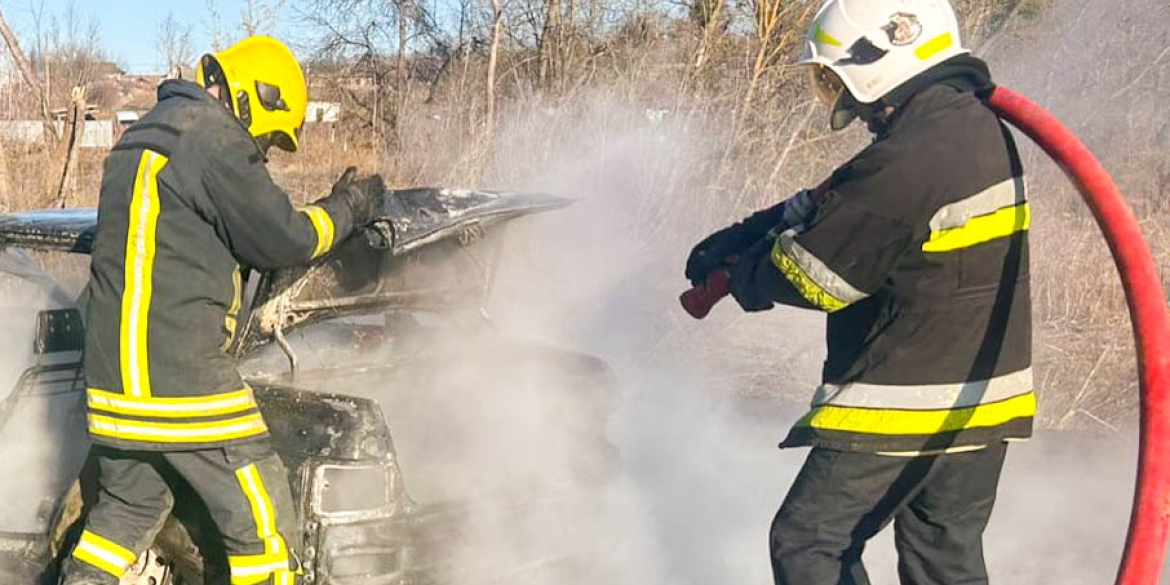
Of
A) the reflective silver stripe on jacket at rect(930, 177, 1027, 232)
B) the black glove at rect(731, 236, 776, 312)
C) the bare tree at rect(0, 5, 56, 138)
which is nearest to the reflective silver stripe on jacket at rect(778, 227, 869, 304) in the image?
the black glove at rect(731, 236, 776, 312)

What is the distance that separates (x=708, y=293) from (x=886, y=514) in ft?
2.54

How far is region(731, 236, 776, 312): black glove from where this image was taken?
278cm

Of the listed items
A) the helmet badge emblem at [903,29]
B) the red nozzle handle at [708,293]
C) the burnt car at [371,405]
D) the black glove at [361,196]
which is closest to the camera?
the helmet badge emblem at [903,29]

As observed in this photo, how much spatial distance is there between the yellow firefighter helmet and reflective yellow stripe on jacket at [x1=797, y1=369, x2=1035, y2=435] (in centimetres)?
192

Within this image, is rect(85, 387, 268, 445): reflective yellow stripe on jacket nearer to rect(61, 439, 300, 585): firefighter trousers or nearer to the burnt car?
rect(61, 439, 300, 585): firefighter trousers

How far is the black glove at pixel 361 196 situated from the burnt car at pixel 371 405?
0.20 feet

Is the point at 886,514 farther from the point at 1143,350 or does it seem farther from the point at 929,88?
the point at 929,88

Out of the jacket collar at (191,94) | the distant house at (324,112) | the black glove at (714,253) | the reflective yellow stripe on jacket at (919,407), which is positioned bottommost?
the distant house at (324,112)

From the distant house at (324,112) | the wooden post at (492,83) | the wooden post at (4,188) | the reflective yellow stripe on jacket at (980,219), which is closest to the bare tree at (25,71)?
the wooden post at (4,188)

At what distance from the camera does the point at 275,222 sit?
310cm

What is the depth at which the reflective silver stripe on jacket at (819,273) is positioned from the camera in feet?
8.48

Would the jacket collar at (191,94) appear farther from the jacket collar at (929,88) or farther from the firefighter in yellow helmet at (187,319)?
the jacket collar at (929,88)

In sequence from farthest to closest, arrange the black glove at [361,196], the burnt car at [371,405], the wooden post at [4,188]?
the wooden post at [4,188] < the black glove at [361,196] < the burnt car at [371,405]

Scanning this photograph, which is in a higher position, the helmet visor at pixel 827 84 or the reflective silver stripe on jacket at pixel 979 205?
the helmet visor at pixel 827 84
